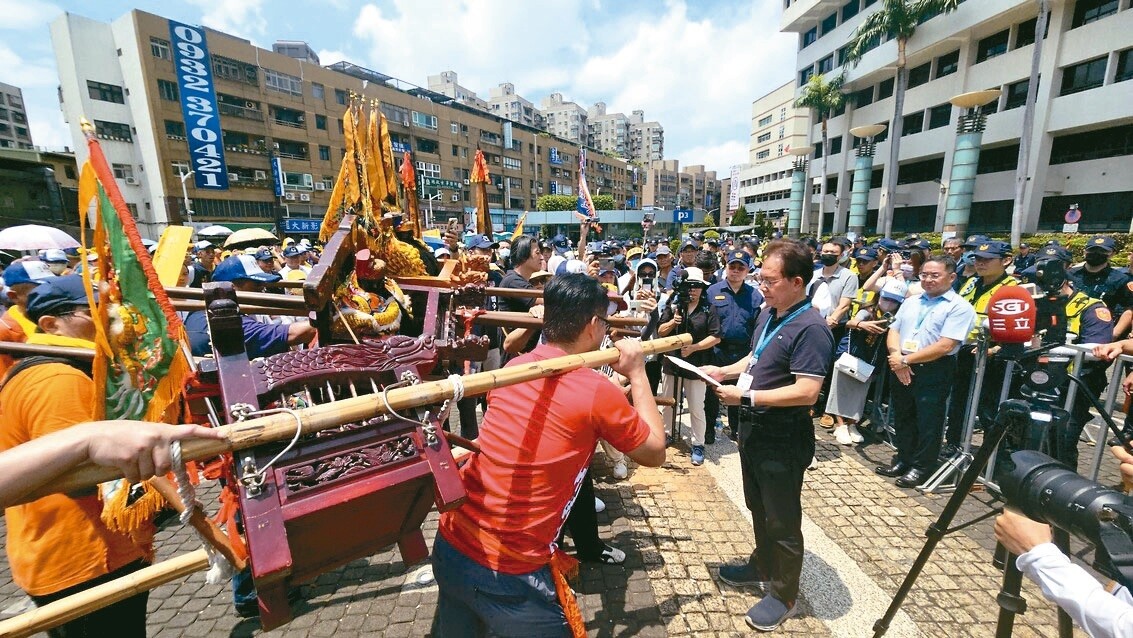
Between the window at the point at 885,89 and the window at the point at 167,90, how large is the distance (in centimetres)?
5151

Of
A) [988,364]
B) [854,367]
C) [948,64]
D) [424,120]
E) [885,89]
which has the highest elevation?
[424,120]

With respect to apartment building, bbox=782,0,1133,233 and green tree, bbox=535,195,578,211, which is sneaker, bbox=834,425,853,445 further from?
green tree, bbox=535,195,578,211

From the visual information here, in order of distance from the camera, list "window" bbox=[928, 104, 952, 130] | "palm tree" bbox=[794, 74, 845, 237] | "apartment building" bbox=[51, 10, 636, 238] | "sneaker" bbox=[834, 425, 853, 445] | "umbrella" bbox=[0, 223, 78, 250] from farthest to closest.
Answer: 1. "palm tree" bbox=[794, 74, 845, 237]
2. "apartment building" bbox=[51, 10, 636, 238]
3. "window" bbox=[928, 104, 952, 130]
4. "umbrella" bbox=[0, 223, 78, 250]
5. "sneaker" bbox=[834, 425, 853, 445]

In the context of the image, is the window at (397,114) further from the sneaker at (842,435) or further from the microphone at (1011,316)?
the microphone at (1011,316)

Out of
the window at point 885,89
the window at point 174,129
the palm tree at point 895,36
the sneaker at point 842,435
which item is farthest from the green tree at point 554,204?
the sneaker at point 842,435

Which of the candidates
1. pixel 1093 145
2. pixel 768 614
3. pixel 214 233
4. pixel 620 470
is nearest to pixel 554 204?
pixel 1093 145

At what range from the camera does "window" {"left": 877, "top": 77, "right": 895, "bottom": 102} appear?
3394 cm

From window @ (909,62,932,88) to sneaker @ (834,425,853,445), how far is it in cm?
3685

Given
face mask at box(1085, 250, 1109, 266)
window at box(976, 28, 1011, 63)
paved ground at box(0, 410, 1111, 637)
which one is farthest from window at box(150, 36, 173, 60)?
window at box(976, 28, 1011, 63)

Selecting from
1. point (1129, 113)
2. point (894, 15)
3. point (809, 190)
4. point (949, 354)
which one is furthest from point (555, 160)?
point (949, 354)

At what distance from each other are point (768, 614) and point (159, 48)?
45.0 meters

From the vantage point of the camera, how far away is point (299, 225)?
35469mm

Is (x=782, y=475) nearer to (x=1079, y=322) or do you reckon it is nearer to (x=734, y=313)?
(x=734, y=313)

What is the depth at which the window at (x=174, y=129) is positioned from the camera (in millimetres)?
31203
